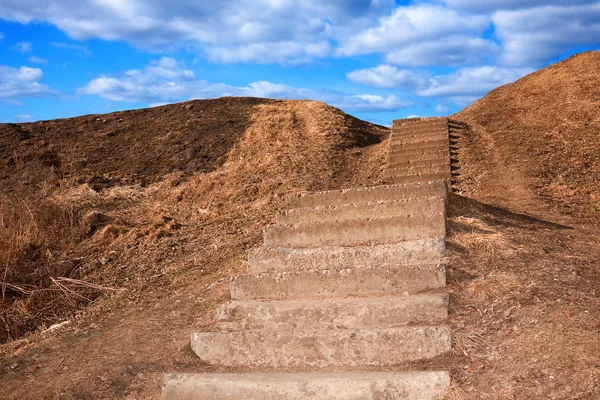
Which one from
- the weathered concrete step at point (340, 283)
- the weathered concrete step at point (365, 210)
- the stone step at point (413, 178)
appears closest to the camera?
the weathered concrete step at point (340, 283)

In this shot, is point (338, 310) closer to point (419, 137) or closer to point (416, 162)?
point (416, 162)

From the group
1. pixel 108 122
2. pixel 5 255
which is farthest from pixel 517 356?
pixel 108 122

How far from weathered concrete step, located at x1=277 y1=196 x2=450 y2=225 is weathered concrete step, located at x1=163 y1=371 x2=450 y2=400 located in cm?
238

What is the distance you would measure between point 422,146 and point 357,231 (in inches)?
219

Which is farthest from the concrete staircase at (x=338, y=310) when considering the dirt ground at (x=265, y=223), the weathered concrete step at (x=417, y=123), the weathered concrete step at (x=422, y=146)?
the weathered concrete step at (x=417, y=123)

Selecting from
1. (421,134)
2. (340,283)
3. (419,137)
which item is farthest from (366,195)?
(421,134)

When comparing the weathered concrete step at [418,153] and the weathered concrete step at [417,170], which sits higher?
the weathered concrete step at [418,153]

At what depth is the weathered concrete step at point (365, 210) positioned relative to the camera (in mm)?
5762

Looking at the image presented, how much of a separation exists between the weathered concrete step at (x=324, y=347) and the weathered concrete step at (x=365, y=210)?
2020 millimetres

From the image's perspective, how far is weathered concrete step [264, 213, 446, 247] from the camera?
5.30m

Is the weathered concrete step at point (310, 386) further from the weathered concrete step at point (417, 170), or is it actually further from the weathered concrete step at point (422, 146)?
the weathered concrete step at point (422, 146)

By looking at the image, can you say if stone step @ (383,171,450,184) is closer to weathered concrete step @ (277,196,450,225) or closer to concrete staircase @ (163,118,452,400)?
concrete staircase @ (163,118,452,400)

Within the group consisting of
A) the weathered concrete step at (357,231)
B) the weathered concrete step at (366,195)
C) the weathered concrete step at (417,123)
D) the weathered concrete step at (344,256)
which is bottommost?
the weathered concrete step at (344,256)

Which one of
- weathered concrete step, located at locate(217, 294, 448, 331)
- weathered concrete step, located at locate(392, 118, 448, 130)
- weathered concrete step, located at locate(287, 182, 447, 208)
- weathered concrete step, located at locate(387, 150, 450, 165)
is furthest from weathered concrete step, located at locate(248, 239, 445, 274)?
weathered concrete step, located at locate(392, 118, 448, 130)
